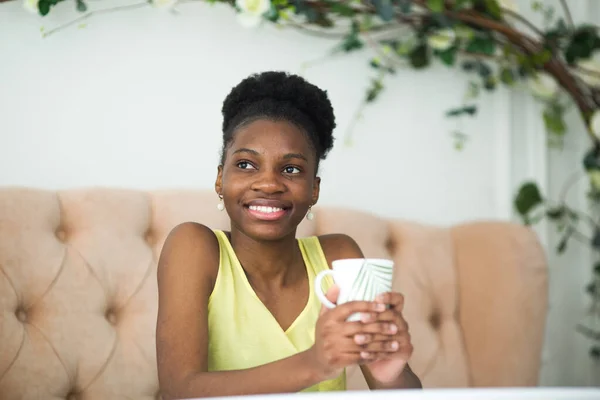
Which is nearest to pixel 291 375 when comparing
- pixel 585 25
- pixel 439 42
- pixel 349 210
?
pixel 349 210

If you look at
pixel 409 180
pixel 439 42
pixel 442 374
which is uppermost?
pixel 439 42

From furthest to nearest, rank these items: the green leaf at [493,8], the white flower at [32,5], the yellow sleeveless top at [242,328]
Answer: the green leaf at [493,8]
the white flower at [32,5]
the yellow sleeveless top at [242,328]

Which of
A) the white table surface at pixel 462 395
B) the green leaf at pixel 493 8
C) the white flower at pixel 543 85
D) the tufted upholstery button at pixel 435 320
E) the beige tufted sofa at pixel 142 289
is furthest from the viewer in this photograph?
the white flower at pixel 543 85

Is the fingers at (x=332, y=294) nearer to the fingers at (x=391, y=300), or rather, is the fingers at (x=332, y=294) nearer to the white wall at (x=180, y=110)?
the fingers at (x=391, y=300)

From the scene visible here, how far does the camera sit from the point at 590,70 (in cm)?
209

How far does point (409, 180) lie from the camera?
2021 mm

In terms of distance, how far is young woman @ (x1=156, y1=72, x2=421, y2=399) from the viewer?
3.50 ft

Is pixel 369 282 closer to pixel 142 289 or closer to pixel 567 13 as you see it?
pixel 142 289

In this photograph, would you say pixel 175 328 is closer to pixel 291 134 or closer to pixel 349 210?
pixel 291 134

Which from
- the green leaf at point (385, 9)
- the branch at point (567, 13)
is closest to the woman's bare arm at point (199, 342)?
the green leaf at point (385, 9)

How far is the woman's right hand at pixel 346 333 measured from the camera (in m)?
0.82

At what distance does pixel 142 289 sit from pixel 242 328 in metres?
0.37

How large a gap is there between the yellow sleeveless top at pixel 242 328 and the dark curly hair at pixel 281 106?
210mm

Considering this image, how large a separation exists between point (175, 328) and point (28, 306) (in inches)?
17.9
